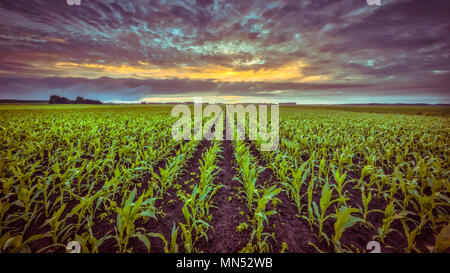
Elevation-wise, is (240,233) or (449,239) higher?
(449,239)

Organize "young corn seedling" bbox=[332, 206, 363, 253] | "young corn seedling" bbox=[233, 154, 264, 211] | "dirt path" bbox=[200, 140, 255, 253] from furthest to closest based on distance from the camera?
"young corn seedling" bbox=[233, 154, 264, 211], "dirt path" bbox=[200, 140, 255, 253], "young corn seedling" bbox=[332, 206, 363, 253]

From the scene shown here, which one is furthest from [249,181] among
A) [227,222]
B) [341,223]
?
[341,223]

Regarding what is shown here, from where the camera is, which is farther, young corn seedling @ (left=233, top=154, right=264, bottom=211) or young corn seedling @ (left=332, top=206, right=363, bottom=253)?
young corn seedling @ (left=233, top=154, right=264, bottom=211)

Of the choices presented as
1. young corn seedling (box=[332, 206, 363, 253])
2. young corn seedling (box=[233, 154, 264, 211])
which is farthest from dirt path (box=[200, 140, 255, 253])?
young corn seedling (box=[332, 206, 363, 253])

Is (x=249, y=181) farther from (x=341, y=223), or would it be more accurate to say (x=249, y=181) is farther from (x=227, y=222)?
(x=341, y=223)

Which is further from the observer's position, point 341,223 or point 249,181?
point 249,181

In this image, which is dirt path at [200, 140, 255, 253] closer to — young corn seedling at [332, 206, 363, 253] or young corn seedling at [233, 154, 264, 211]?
young corn seedling at [233, 154, 264, 211]

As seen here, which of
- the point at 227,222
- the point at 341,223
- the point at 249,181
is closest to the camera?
the point at 341,223

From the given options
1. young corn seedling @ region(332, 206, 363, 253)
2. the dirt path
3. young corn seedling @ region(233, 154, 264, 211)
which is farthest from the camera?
young corn seedling @ region(233, 154, 264, 211)
